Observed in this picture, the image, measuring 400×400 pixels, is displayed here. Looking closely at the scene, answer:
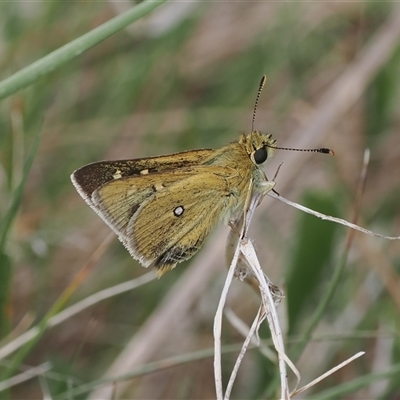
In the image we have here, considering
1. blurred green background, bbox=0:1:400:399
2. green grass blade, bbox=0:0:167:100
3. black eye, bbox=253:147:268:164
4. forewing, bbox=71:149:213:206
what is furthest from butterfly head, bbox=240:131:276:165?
green grass blade, bbox=0:0:167:100

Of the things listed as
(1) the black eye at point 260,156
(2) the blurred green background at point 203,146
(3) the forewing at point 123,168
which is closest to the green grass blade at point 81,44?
(3) the forewing at point 123,168

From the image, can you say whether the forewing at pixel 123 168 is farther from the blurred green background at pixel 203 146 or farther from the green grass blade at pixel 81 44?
the green grass blade at pixel 81 44

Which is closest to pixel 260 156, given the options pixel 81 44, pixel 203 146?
pixel 81 44

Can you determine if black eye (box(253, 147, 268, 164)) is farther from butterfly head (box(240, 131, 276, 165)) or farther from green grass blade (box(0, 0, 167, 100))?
green grass blade (box(0, 0, 167, 100))

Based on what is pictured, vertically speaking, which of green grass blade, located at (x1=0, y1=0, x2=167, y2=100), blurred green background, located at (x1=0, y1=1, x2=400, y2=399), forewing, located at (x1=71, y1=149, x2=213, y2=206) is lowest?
blurred green background, located at (x1=0, y1=1, x2=400, y2=399)

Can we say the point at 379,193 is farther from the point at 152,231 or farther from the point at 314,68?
the point at 152,231

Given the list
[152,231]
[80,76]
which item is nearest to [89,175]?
[152,231]
